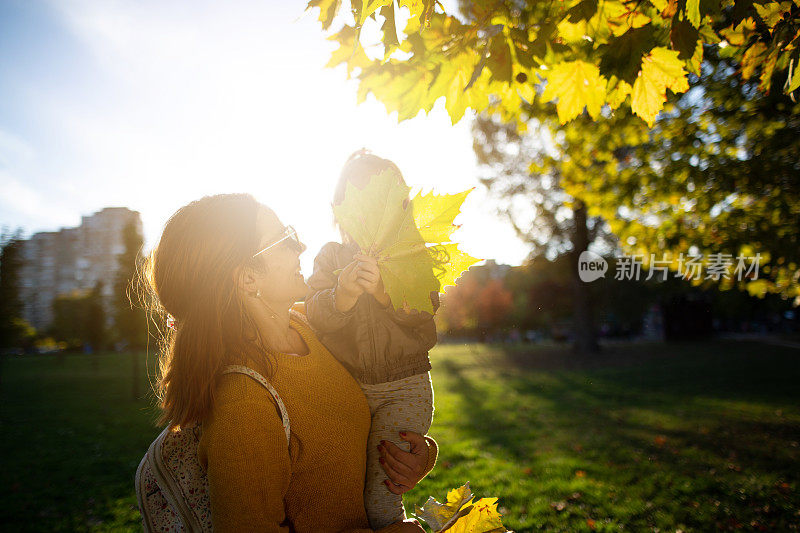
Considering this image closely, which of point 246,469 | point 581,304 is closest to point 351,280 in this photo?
point 246,469

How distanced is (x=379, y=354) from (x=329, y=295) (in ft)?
0.94

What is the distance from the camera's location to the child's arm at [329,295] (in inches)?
60.6

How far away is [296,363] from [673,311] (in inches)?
1586

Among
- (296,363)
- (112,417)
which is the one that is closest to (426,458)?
(296,363)

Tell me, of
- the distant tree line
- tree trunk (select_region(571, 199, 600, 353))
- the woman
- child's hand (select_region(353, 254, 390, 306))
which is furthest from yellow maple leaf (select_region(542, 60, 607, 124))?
tree trunk (select_region(571, 199, 600, 353))

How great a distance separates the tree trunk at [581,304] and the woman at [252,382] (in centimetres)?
2577

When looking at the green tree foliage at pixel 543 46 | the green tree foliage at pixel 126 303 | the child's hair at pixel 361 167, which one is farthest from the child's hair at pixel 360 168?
the green tree foliage at pixel 126 303

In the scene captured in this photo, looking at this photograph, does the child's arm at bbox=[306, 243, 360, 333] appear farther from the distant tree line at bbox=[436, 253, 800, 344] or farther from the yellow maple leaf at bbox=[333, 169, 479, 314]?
the distant tree line at bbox=[436, 253, 800, 344]

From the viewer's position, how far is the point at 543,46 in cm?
214

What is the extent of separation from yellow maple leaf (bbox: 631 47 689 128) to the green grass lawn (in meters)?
4.54

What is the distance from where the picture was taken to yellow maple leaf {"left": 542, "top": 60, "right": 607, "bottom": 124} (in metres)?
2.35

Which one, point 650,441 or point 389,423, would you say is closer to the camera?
point 389,423

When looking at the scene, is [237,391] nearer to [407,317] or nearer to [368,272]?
[368,272]

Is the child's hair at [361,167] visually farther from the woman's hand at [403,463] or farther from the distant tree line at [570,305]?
the distant tree line at [570,305]
